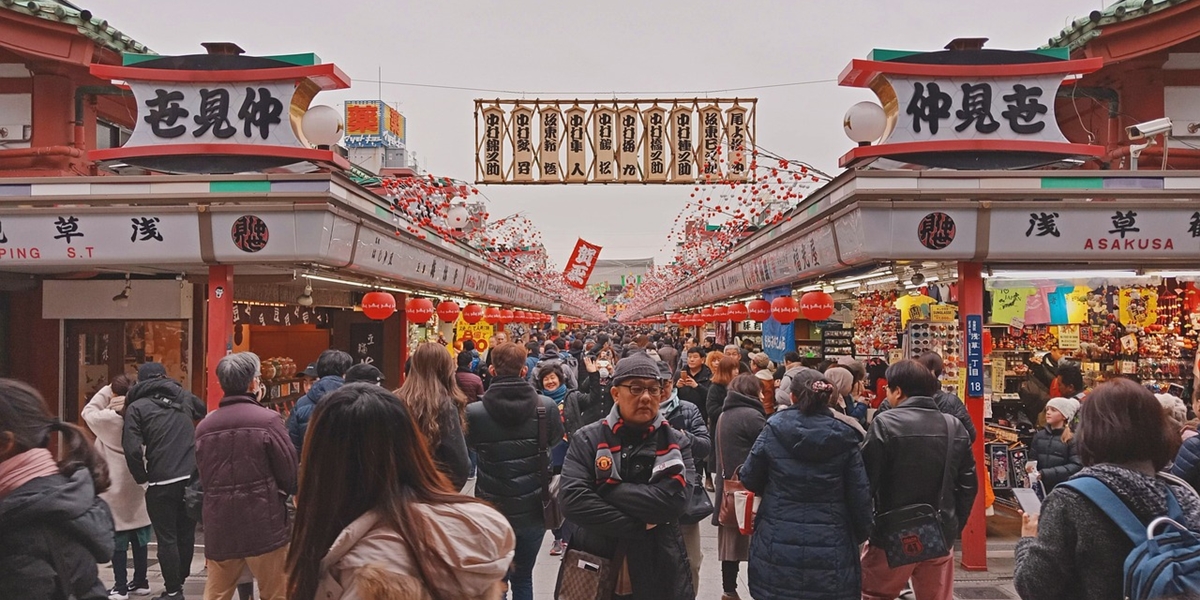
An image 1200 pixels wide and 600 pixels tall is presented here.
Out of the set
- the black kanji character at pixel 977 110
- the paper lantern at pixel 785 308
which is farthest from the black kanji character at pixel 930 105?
the paper lantern at pixel 785 308

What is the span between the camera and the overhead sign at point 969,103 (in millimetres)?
8570

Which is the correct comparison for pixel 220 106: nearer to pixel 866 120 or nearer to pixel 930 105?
pixel 866 120

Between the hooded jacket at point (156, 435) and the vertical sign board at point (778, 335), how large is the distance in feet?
38.9

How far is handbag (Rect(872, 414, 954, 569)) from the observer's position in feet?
16.7

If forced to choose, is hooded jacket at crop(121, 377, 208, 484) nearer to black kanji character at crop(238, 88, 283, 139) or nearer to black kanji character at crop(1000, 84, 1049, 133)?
black kanji character at crop(238, 88, 283, 139)

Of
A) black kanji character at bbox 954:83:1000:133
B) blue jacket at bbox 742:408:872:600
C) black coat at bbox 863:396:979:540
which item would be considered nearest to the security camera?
black kanji character at bbox 954:83:1000:133

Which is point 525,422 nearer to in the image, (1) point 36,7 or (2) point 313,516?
(2) point 313,516

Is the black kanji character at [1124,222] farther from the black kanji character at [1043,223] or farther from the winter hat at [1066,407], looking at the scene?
the winter hat at [1066,407]

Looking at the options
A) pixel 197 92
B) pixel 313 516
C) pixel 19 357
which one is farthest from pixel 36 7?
pixel 313 516

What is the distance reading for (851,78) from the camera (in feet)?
28.9

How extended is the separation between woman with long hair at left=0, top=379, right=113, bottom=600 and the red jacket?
2.03 meters

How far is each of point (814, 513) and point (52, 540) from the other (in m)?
3.83

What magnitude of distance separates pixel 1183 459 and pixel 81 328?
13773 millimetres

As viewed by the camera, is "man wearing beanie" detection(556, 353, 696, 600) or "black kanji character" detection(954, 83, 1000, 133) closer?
"man wearing beanie" detection(556, 353, 696, 600)
